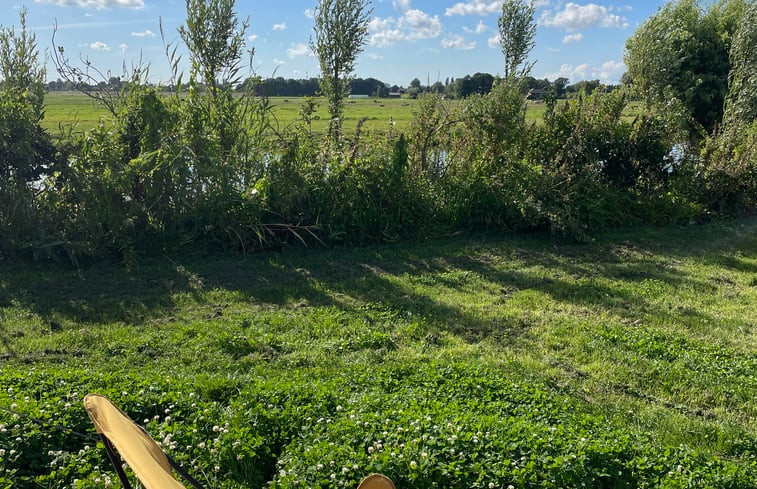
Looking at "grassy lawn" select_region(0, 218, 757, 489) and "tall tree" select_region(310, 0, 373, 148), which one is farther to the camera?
"tall tree" select_region(310, 0, 373, 148)

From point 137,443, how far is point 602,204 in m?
9.17

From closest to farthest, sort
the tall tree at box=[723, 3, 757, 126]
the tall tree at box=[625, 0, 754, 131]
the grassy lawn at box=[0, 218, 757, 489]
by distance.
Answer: the grassy lawn at box=[0, 218, 757, 489]
the tall tree at box=[723, 3, 757, 126]
the tall tree at box=[625, 0, 754, 131]

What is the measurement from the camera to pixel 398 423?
132 inches

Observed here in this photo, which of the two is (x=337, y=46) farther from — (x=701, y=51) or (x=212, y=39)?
(x=701, y=51)

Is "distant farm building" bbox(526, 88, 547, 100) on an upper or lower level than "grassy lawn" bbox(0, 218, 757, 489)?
upper

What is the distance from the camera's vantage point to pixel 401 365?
457cm

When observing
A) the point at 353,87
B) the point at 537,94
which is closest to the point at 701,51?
the point at 537,94

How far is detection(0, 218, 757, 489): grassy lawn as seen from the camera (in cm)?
312

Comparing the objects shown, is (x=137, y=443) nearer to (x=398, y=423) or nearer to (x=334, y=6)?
(x=398, y=423)

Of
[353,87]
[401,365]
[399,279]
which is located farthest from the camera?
[353,87]

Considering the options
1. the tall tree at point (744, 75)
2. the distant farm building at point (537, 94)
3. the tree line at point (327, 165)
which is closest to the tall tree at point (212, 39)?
the tree line at point (327, 165)

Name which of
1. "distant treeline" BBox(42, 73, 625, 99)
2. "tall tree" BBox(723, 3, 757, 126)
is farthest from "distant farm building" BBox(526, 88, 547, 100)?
"tall tree" BBox(723, 3, 757, 126)

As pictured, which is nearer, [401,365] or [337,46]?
[401,365]

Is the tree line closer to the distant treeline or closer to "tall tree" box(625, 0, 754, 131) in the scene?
the distant treeline
